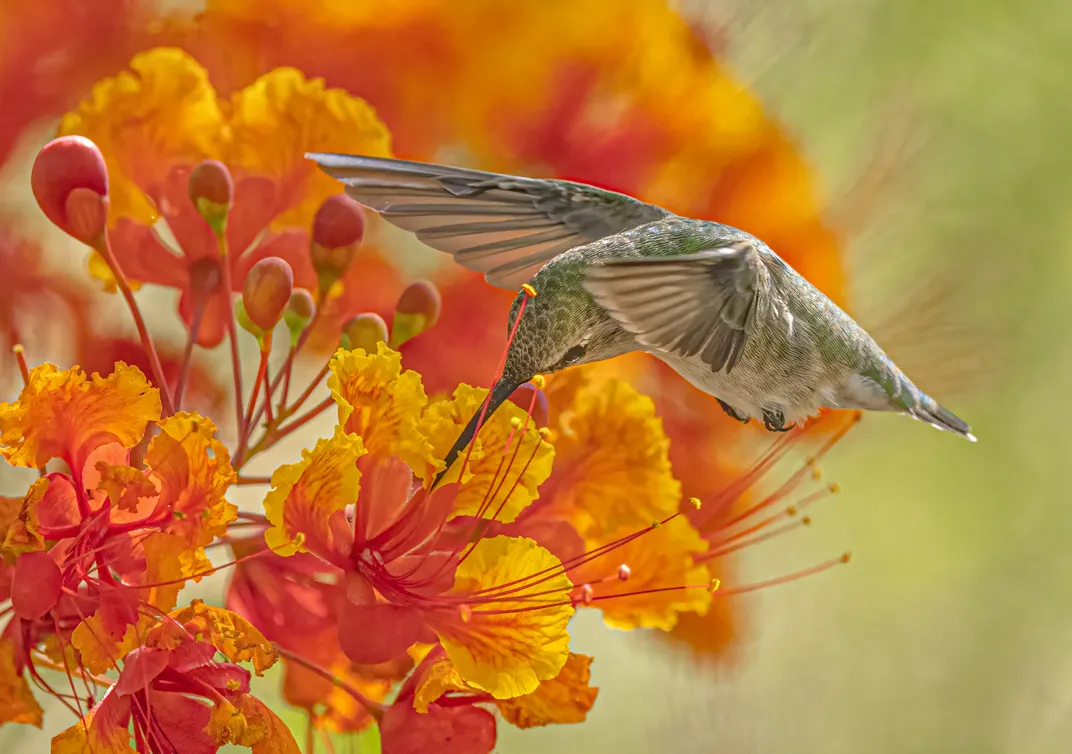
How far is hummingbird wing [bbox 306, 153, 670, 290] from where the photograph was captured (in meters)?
0.74

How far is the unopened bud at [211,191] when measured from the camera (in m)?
0.71

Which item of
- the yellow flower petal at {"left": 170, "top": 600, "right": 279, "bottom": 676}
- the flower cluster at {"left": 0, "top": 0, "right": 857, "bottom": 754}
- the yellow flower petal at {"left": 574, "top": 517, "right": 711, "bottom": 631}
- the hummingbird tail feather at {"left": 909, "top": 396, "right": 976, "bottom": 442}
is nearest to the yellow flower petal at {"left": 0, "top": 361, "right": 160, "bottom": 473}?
the flower cluster at {"left": 0, "top": 0, "right": 857, "bottom": 754}

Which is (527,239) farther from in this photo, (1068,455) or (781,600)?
(1068,455)

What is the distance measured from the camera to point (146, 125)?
2.63ft

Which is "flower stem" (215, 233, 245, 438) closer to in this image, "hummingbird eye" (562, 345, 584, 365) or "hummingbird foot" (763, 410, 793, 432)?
"hummingbird eye" (562, 345, 584, 365)

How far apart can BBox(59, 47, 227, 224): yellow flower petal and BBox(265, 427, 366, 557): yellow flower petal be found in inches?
12.6

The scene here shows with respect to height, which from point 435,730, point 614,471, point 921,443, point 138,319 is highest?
point 138,319

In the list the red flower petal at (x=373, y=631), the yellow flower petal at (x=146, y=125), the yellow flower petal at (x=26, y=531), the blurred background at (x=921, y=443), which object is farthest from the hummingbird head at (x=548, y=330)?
the blurred background at (x=921, y=443)

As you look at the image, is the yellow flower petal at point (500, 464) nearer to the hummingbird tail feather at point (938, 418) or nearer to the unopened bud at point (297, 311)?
the unopened bud at point (297, 311)

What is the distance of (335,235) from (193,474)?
0.21 meters

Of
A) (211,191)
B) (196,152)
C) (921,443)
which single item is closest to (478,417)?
(211,191)

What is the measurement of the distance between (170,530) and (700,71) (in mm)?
854

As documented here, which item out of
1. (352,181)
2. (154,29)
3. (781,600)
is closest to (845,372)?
(352,181)

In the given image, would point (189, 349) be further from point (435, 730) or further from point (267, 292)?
point (435, 730)
